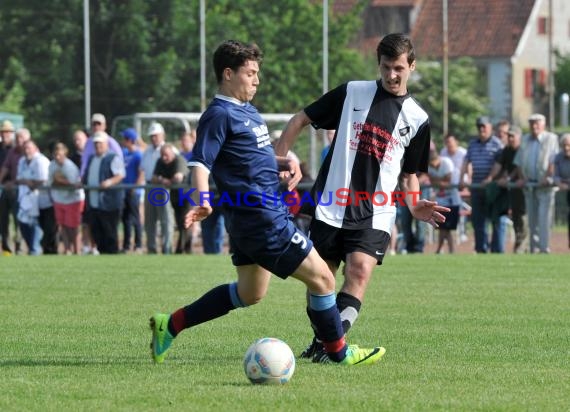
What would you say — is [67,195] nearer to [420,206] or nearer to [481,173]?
[481,173]

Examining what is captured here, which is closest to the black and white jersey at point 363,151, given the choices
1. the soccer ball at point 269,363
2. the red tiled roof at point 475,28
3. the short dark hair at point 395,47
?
the short dark hair at point 395,47

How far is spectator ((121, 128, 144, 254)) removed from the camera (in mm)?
21094

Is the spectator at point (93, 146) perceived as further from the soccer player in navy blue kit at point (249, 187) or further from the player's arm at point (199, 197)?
the player's arm at point (199, 197)

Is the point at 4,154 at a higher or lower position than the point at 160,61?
lower

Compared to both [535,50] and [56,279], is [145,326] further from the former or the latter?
[535,50]

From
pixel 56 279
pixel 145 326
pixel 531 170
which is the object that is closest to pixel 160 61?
pixel 531 170

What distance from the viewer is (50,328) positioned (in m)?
10.1

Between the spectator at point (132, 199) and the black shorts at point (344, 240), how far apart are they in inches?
500

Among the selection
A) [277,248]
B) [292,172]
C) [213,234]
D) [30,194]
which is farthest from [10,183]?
[277,248]

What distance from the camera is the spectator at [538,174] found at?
19.7 metres

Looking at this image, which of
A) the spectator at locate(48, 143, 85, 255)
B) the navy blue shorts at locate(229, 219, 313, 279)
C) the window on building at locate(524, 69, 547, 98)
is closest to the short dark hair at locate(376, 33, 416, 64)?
the navy blue shorts at locate(229, 219, 313, 279)

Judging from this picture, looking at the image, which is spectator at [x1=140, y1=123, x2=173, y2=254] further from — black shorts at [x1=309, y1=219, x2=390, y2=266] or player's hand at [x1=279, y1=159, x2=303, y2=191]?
player's hand at [x1=279, y1=159, x2=303, y2=191]

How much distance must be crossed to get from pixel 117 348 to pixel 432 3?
51.6 meters

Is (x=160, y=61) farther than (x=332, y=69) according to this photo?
No
